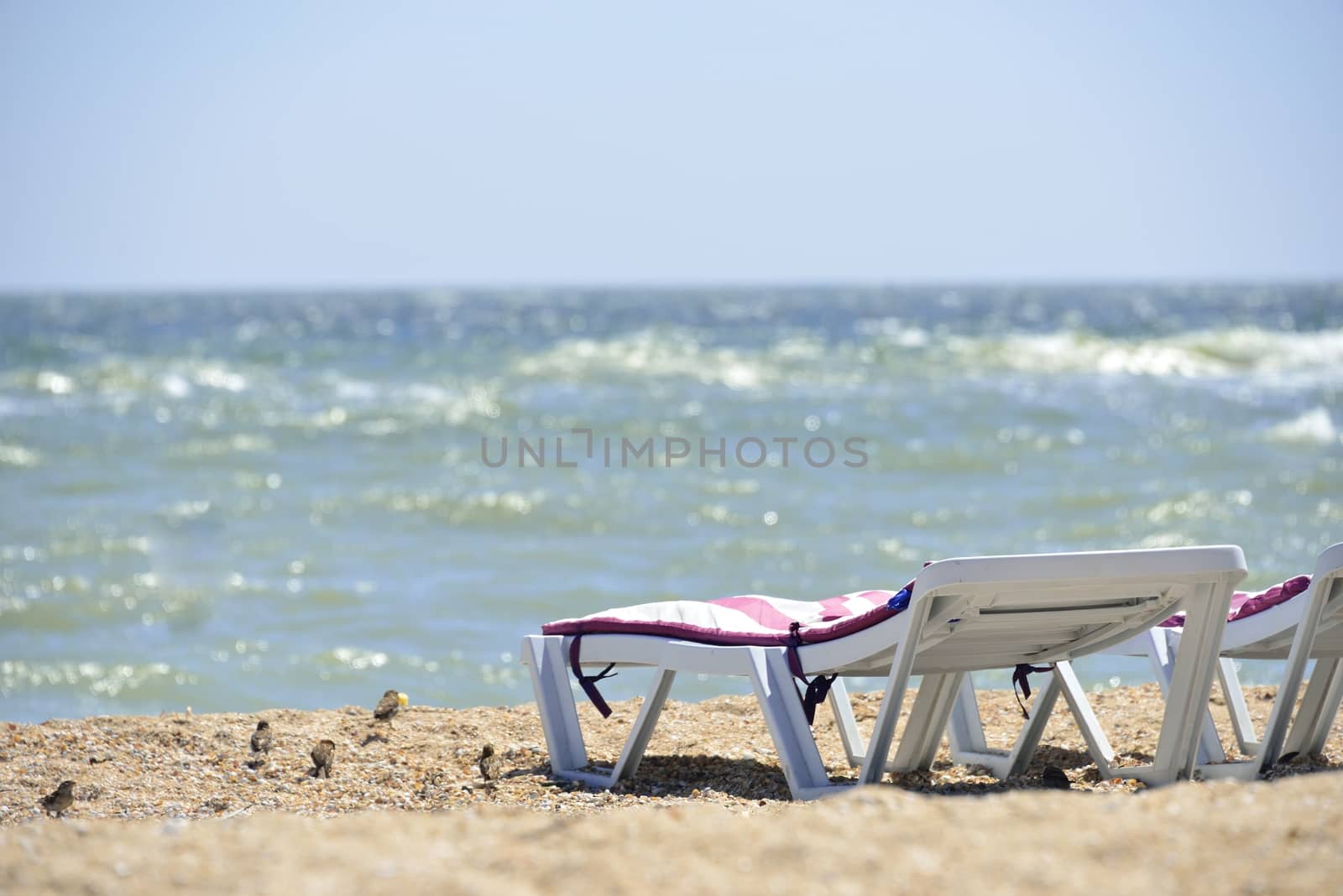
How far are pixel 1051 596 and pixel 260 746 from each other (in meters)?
2.69

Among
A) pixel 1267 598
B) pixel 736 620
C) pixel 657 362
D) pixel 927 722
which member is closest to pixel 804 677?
pixel 736 620

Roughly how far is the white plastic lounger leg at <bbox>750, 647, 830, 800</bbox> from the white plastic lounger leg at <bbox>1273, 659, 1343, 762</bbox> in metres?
1.54

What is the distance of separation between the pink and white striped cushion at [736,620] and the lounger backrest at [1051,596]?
0.31 m

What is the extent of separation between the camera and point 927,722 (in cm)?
436

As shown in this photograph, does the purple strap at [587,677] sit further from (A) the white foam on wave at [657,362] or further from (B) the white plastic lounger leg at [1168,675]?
(A) the white foam on wave at [657,362]

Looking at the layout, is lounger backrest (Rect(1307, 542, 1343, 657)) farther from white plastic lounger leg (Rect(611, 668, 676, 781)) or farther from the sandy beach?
white plastic lounger leg (Rect(611, 668, 676, 781))

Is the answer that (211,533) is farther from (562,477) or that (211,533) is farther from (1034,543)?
(1034,543)

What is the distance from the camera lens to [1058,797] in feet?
8.86

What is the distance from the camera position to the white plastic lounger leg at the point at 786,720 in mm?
3908

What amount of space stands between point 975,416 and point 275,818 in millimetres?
13178

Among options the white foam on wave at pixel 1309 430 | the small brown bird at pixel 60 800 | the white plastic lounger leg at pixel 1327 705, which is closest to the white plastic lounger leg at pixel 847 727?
the white plastic lounger leg at pixel 1327 705

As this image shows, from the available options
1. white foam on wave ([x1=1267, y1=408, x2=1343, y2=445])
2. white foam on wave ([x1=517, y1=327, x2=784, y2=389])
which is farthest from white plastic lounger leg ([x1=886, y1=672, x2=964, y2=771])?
white foam on wave ([x1=517, y1=327, x2=784, y2=389])

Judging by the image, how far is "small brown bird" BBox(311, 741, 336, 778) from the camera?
4.52 meters

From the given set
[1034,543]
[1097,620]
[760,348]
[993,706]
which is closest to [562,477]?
[1034,543]
